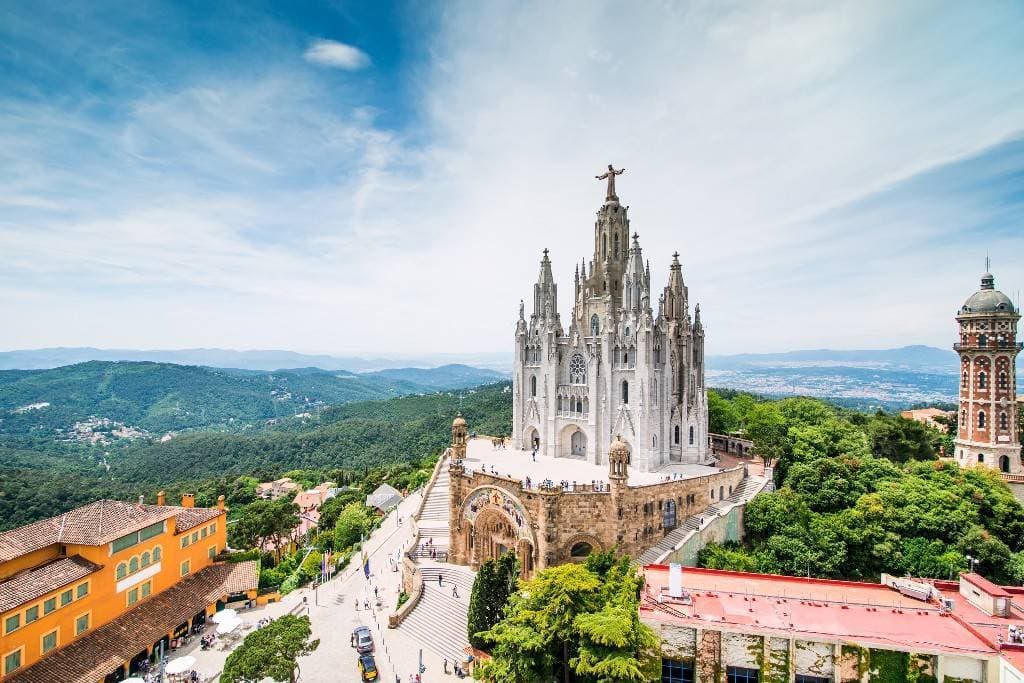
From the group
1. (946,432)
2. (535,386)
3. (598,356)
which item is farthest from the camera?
(946,432)

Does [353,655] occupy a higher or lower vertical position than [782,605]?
lower

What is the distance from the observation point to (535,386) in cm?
4344

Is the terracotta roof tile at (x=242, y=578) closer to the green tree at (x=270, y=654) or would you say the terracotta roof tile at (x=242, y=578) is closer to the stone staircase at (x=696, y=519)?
the green tree at (x=270, y=654)

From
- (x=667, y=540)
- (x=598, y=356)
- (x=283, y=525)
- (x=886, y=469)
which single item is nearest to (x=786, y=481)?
(x=886, y=469)

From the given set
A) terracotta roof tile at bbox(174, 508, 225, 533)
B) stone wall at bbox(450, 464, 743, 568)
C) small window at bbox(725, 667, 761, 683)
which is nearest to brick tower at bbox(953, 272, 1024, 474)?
stone wall at bbox(450, 464, 743, 568)

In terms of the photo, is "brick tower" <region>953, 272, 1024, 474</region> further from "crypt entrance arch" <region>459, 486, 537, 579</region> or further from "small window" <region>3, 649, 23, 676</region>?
"small window" <region>3, 649, 23, 676</region>

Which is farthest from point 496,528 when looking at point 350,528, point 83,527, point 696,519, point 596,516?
point 83,527

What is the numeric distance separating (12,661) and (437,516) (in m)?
23.4

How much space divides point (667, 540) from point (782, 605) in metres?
9.83

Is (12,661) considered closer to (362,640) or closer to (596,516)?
(362,640)

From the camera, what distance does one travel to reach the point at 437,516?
40.6 metres

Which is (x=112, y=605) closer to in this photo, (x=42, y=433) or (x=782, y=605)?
(x=782, y=605)

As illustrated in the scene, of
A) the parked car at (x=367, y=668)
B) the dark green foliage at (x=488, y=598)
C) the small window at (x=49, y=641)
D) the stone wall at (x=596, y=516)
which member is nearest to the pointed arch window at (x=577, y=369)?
the stone wall at (x=596, y=516)

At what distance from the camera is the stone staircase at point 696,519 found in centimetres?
3067
